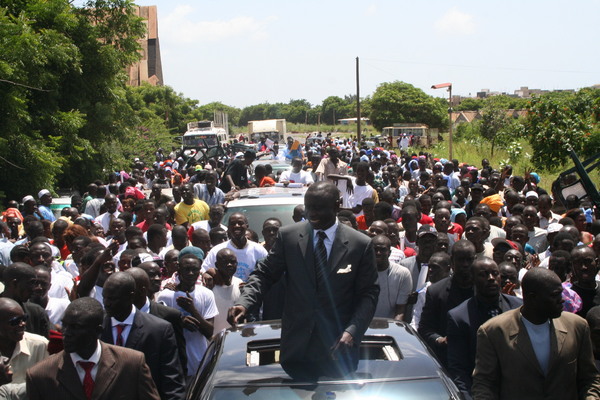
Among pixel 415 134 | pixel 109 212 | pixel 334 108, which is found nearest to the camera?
pixel 109 212

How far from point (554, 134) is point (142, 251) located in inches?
774

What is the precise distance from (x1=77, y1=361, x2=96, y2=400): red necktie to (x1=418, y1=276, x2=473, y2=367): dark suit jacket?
8.39ft

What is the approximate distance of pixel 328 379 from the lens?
3643mm

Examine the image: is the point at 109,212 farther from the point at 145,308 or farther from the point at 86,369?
the point at 86,369

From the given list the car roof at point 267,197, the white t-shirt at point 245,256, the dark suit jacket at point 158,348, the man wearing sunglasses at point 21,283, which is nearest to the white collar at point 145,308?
the dark suit jacket at point 158,348

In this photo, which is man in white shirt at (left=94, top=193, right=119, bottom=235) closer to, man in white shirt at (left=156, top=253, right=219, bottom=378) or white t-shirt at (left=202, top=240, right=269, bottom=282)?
white t-shirt at (left=202, top=240, right=269, bottom=282)

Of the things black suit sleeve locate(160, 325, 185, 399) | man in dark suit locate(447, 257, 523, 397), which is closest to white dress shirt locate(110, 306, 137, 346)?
black suit sleeve locate(160, 325, 185, 399)

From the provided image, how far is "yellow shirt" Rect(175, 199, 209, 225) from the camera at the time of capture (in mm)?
10531

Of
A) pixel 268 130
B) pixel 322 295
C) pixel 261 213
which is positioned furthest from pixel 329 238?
pixel 268 130

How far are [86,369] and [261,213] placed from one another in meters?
5.83

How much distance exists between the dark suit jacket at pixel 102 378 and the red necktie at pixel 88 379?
0.02 m

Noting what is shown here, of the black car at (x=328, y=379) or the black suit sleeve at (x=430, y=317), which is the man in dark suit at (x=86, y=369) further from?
the black suit sleeve at (x=430, y=317)

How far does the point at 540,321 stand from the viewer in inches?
154

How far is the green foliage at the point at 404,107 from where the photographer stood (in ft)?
211
